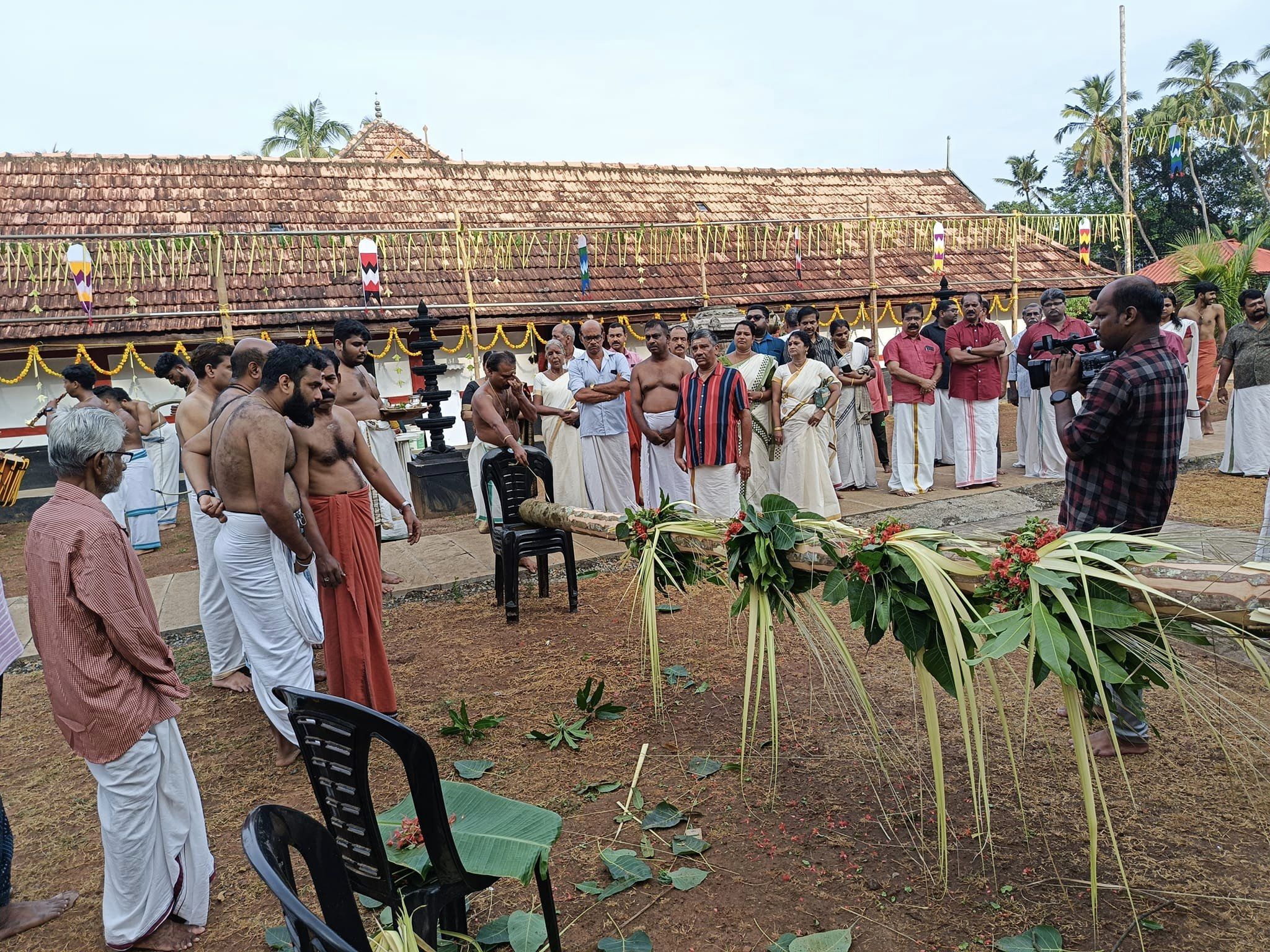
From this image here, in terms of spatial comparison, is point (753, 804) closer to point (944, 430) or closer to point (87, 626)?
point (87, 626)

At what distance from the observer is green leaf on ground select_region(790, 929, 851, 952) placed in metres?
2.40

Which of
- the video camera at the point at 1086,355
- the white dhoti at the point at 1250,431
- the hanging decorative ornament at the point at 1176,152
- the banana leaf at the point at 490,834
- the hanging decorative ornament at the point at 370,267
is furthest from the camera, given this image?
the hanging decorative ornament at the point at 1176,152

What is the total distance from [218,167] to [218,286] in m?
5.55

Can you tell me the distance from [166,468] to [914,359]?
9019 mm

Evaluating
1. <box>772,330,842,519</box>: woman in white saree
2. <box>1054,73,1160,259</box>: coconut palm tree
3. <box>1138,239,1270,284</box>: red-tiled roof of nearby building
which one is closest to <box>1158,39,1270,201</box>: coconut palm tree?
<box>1054,73,1160,259</box>: coconut palm tree

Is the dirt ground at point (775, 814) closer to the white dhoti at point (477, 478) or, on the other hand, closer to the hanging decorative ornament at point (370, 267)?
the white dhoti at point (477, 478)

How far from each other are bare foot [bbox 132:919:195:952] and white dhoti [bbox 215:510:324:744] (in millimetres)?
1062

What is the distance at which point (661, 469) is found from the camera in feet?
25.1

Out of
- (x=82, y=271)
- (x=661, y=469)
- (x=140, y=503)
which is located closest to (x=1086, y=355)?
(x=661, y=469)

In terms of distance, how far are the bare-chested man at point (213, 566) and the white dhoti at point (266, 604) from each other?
1.18 meters

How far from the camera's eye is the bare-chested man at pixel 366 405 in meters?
6.38

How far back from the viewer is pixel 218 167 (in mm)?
14406

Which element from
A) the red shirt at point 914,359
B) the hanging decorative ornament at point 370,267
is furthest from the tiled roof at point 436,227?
the red shirt at point 914,359

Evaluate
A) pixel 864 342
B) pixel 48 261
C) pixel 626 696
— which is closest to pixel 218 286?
pixel 48 261
